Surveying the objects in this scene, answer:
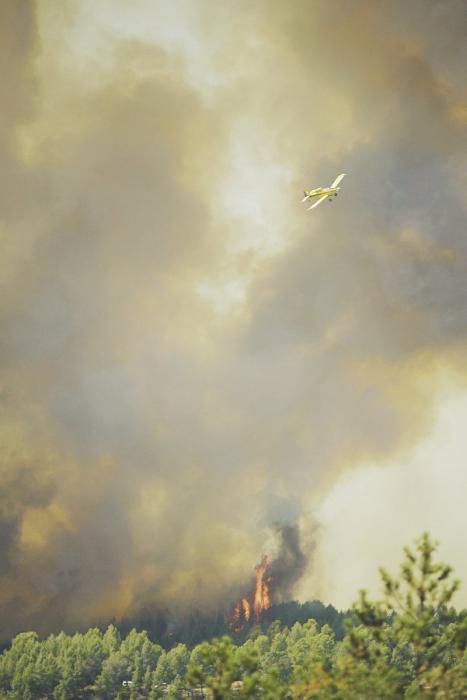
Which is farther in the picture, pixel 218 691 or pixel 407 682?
pixel 407 682

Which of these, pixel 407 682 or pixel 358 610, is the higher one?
pixel 358 610

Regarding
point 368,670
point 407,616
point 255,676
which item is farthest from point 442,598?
point 255,676

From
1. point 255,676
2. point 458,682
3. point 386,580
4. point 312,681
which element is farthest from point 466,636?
point 255,676

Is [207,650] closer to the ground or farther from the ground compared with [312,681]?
farther from the ground

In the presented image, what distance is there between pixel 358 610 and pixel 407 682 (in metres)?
10.5

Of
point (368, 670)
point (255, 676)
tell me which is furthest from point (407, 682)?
point (255, 676)

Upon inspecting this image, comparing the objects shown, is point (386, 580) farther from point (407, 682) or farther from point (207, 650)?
point (207, 650)

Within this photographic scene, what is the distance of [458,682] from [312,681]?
48.7 feet

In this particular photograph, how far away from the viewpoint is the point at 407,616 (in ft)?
266

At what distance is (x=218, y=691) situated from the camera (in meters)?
81.1

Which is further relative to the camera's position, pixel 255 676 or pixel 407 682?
pixel 407 682

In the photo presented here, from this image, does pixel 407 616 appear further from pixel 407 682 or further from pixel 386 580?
pixel 407 682

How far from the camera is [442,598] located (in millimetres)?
82375

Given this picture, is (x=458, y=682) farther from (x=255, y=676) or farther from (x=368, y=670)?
(x=255, y=676)
